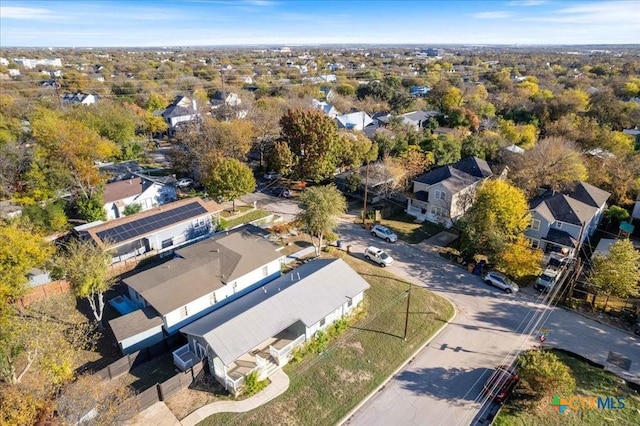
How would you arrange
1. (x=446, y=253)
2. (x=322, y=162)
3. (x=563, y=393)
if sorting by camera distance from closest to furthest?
1. (x=563, y=393)
2. (x=446, y=253)
3. (x=322, y=162)

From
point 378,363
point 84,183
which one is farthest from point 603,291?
point 84,183

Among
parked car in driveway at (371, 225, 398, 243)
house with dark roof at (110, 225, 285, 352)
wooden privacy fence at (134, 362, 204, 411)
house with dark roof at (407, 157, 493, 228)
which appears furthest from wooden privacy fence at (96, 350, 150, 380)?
house with dark roof at (407, 157, 493, 228)

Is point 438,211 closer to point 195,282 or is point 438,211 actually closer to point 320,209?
point 320,209

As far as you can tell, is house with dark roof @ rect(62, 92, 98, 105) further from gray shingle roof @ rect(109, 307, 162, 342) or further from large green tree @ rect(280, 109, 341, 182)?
gray shingle roof @ rect(109, 307, 162, 342)

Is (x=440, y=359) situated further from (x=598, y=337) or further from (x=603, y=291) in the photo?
(x=603, y=291)

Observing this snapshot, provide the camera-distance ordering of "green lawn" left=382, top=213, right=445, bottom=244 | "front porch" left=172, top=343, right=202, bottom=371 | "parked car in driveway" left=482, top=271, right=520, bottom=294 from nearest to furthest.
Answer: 1. "front porch" left=172, top=343, right=202, bottom=371
2. "parked car in driveway" left=482, top=271, right=520, bottom=294
3. "green lawn" left=382, top=213, right=445, bottom=244
